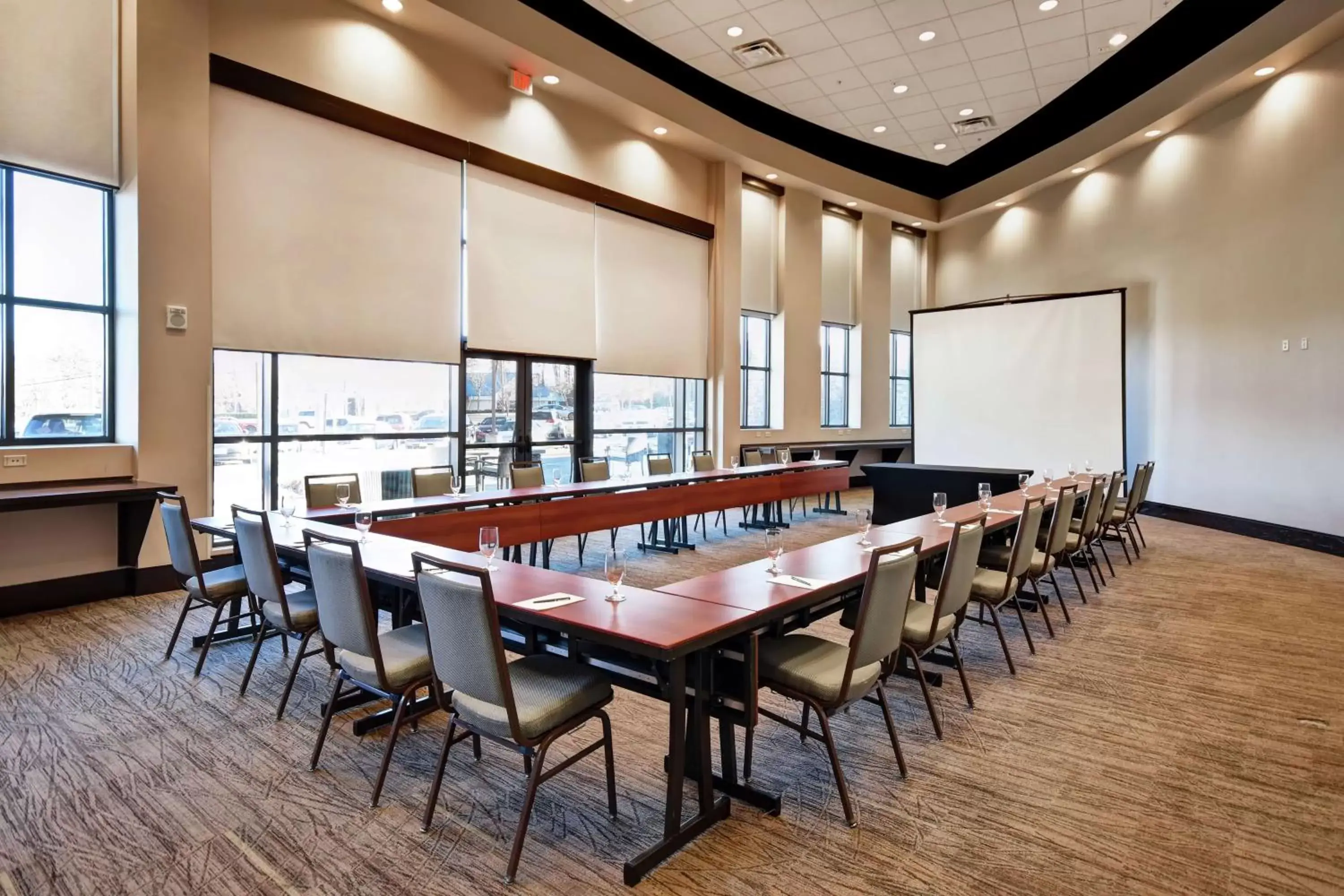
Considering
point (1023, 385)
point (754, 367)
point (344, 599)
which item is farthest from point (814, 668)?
point (1023, 385)

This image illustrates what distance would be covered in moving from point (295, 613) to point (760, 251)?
918 centimetres

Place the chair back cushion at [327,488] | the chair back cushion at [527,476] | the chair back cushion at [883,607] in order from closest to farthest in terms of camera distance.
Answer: the chair back cushion at [883,607]
the chair back cushion at [327,488]
the chair back cushion at [527,476]

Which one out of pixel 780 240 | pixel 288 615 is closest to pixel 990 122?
pixel 780 240

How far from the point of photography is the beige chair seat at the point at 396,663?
2506 mm

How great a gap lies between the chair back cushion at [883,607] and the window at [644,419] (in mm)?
6606

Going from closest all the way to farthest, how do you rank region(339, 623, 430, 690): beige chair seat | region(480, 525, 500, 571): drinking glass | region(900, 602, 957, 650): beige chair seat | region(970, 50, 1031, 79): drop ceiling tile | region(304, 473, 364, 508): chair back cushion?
1. region(339, 623, 430, 690): beige chair seat
2. region(480, 525, 500, 571): drinking glass
3. region(900, 602, 957, 650): beige chair seat
4. region(304, 473, 364, 508): chair back cushion
5. region(970, 50, 1031, 79): drop ceiling tile

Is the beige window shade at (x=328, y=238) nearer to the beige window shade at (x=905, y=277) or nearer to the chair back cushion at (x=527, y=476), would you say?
the chair back cushion at (x=527, y=476)

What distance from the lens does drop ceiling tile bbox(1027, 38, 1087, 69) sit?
7.98m

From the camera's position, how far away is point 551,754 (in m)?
2.89

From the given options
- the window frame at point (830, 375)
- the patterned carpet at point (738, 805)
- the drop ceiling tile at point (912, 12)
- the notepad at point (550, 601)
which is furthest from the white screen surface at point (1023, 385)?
the notepad at point (550, 601)

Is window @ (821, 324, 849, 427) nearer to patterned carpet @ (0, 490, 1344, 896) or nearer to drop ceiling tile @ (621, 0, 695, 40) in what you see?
drop ceiling tile @ (621, 0, 695, 40)

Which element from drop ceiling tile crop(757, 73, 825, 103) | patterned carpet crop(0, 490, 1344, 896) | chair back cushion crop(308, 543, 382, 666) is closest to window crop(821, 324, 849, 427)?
drop ceiling tile crop(757, 73, 825, 103)

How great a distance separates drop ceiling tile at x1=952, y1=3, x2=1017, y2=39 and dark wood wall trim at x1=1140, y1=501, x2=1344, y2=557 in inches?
238

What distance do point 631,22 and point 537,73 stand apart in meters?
1.12
